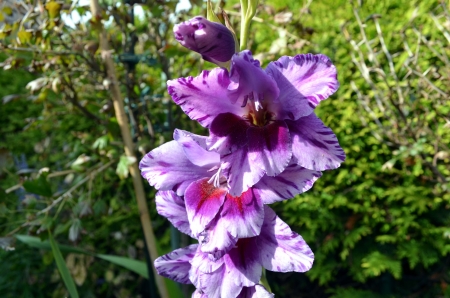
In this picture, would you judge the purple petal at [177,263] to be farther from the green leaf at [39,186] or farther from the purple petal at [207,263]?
the green leaf at [39,186]

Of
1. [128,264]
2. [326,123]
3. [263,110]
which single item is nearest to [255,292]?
[263,110]

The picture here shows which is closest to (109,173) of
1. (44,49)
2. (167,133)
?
(167,133)

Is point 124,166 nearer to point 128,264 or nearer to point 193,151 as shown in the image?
point 128,264

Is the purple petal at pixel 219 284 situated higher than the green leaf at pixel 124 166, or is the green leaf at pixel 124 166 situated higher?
the purple petal at pixel 219 284

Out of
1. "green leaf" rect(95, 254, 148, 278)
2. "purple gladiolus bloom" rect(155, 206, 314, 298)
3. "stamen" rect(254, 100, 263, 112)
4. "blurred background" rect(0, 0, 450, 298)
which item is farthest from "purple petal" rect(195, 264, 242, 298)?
"blurred background" rect(0, 0, 450, 298)

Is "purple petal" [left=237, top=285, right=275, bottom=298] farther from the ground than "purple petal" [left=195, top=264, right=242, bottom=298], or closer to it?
closer to it

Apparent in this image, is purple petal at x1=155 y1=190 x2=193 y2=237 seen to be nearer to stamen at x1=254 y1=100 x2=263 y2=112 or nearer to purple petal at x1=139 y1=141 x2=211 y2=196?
purple petal at x1=139 y1=141 x2=211 y2=196

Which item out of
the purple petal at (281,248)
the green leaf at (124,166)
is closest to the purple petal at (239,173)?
the purple petal at (281,248)
